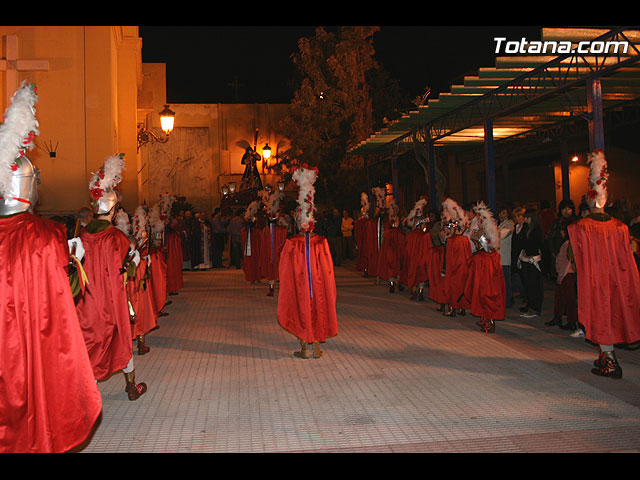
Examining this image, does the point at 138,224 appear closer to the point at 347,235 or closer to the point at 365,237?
the point at 365,237

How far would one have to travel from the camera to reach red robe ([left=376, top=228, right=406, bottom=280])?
14.1 meters

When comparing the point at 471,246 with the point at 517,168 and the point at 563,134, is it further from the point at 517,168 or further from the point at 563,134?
the point at 517,168

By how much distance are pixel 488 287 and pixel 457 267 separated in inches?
45.7

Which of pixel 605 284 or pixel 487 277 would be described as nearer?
pixel 605 284

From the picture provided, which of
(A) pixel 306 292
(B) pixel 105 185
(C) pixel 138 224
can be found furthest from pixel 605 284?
(C) pixel 138 224

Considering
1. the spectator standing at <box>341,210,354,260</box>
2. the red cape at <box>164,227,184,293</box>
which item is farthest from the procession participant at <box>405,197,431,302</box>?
the spectator standing at <box>341,210,354,260</box>

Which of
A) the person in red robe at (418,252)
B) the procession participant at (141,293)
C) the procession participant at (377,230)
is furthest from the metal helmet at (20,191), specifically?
the procession participant at (377,230)

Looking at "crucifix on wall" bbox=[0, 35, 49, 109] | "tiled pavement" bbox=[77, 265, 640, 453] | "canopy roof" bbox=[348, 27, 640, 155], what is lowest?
"tiled pavement" bbox=[77, 265, 640, 453]

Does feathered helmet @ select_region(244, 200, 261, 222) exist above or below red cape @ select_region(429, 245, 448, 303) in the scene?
above

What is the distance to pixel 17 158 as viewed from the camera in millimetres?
3986

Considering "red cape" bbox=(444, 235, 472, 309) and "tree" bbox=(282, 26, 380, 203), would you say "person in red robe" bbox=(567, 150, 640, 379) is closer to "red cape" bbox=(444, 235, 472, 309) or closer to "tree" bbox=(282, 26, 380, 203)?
"red cape" bbox=(444, 235, 472, 309)

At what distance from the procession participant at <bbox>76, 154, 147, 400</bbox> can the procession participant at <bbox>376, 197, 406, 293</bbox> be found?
348 inches

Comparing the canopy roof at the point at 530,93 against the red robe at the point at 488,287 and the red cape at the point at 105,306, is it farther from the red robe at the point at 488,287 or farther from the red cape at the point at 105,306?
the red cape at the point at 105,306

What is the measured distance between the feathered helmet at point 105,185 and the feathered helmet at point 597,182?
5.23 m
